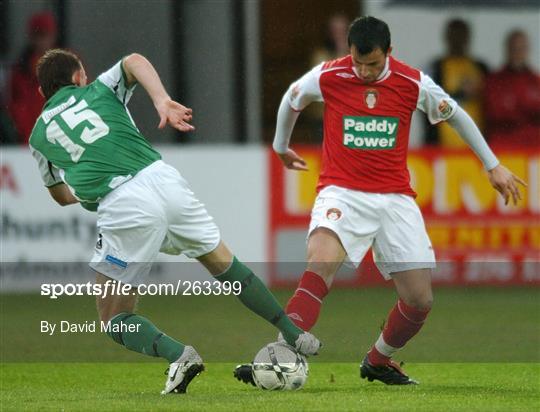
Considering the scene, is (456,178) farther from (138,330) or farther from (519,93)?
(138,330)

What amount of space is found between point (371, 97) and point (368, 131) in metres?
0.18

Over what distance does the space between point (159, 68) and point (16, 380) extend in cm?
577

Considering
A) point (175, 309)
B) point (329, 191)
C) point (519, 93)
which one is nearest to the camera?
point (329, 191)

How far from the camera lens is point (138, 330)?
6.87 metres

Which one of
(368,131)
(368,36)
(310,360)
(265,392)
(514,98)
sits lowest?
(310,360)

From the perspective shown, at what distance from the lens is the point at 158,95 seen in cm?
652

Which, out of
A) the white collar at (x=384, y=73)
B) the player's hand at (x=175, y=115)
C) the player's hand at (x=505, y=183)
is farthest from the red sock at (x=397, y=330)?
the player's hand at (x=175, y=115)

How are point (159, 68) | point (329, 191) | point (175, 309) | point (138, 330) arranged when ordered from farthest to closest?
1. point (159, 68)
2. point (175, 309)
3. point (329, 191)
4. point (138, 330)

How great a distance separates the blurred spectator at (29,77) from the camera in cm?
1334

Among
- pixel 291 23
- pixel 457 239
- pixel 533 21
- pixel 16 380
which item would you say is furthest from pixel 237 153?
pixel 16 380

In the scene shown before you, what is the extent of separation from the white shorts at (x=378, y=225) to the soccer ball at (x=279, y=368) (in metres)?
0.67

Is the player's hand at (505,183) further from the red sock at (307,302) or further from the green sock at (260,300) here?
the green sock at (260,300)

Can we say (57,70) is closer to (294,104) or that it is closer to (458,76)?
(294,104)

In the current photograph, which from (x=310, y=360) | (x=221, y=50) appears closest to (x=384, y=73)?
(x=310, y=360)
